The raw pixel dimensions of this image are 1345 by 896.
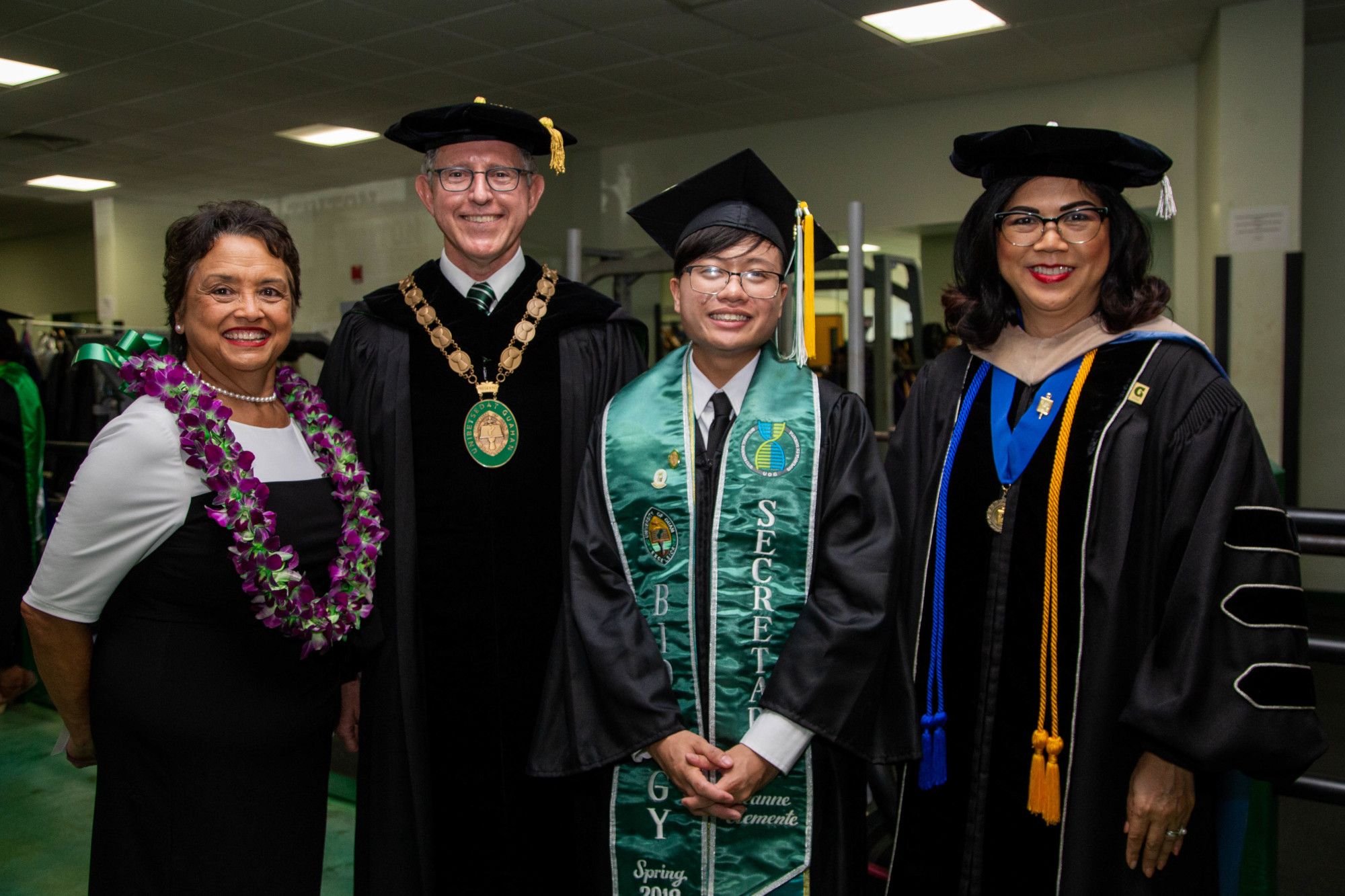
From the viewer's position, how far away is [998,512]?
1.87 metres

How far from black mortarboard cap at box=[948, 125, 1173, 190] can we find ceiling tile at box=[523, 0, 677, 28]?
14.7ft

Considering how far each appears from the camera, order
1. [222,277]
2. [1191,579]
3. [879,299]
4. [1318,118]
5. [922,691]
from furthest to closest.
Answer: [1318,118]
[879,299]
[922,691]
[222,277]
[1191,579]

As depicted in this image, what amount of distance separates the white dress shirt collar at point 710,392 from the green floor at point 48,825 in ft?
6.57

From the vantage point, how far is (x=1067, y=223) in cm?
Result: 184

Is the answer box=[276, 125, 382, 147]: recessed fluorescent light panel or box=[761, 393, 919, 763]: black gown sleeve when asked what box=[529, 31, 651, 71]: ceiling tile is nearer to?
box=[276, 125, 382, 147]: recessed fluorescent light panel

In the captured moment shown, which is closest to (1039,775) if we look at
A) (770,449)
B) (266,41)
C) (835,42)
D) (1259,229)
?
(770,449)

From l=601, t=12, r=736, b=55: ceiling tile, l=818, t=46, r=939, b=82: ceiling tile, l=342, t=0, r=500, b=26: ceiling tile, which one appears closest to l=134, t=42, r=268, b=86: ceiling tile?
l=342, t=0, r=500, b=26: ceiling tile

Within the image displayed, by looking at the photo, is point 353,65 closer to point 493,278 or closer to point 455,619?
point 493,278

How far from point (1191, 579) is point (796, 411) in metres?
0.68

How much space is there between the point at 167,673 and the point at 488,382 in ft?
2.67

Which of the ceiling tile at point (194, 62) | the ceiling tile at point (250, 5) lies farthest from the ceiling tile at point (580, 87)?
the ceiling tile at point (250, 5)

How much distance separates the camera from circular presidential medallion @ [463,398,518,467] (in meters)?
2.18

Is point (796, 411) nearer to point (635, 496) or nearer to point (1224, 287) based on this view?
point (635, 496)

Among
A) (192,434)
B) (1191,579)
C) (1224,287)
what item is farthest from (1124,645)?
(1224,287)
